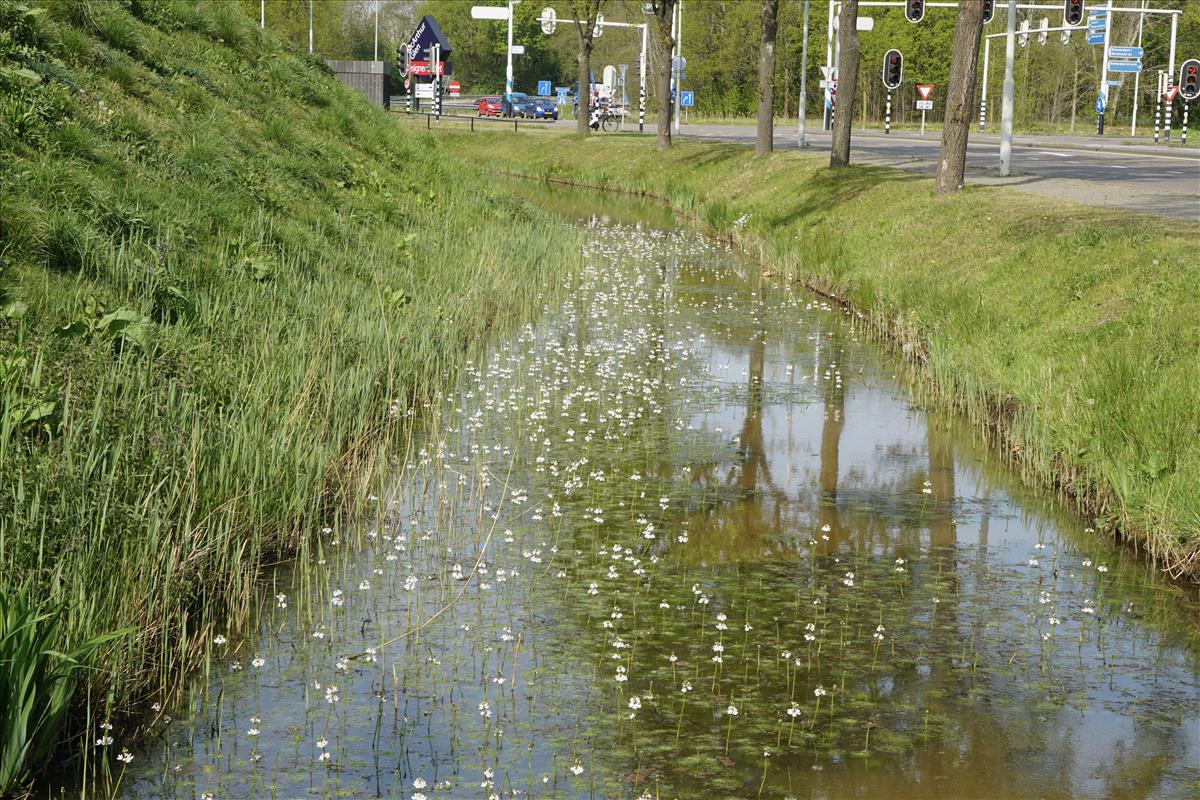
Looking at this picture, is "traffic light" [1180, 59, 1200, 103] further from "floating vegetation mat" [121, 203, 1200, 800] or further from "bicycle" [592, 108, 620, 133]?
"floating vegetation mat" [121, 203, 1200, 800]

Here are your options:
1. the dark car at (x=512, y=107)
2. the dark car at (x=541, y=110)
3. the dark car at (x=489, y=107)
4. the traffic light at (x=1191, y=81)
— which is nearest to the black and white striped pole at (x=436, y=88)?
the dark car at (x=489, y=107)

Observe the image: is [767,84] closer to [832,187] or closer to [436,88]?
[832,187]

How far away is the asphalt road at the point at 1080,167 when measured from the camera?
2422 centimetres

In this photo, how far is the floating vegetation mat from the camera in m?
6.43

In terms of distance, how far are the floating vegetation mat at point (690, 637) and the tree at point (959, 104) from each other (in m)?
11.4

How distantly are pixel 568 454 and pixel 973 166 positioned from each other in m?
24.1

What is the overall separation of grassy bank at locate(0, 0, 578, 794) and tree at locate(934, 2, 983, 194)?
659 cm

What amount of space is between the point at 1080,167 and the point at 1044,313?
21076 millimetres

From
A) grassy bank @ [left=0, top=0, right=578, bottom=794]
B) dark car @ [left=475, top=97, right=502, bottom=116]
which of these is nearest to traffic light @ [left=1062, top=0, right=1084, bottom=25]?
grassy bank @ [left=0, top=0, right=578, bottom=794]

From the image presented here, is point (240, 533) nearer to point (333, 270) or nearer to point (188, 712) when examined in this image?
point (188, 712)

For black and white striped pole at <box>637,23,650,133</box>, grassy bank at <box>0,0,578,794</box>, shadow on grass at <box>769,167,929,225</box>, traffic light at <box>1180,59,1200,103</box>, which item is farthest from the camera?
black and white striped pole at <box>637,23,650,133</box>

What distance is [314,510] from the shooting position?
9.29 m

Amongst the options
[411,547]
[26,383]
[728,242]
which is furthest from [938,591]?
[728,242]

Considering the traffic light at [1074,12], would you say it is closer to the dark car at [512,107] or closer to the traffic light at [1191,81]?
the traffic light at [1191,81]
